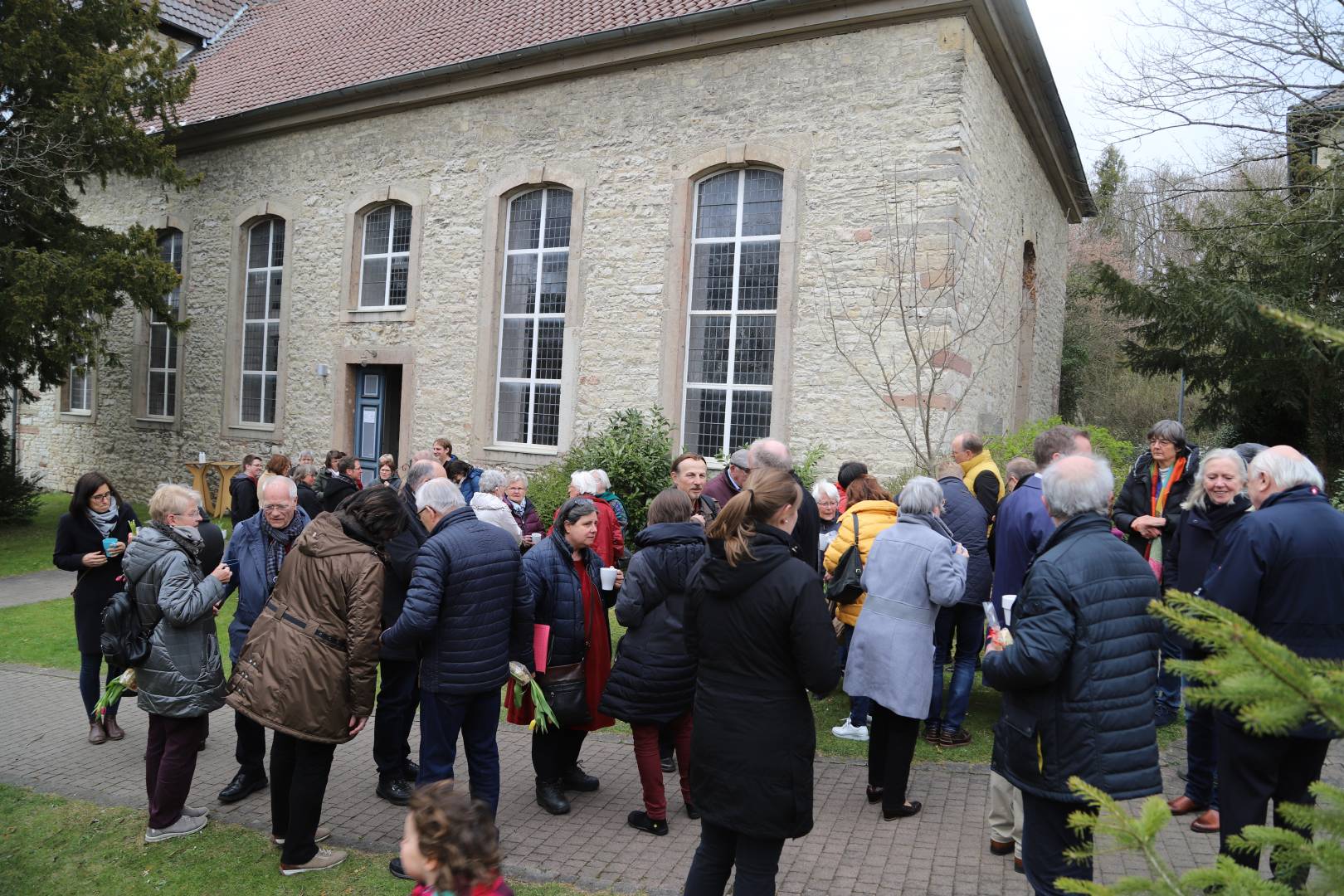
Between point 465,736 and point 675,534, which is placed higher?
point 675,534

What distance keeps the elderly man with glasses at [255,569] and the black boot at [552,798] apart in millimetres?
1599

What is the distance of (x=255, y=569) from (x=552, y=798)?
2074 mm

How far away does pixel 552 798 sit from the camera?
4906 mm

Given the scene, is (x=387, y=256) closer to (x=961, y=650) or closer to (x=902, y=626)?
(x=961, y=650)

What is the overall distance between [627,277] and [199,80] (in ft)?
43.2

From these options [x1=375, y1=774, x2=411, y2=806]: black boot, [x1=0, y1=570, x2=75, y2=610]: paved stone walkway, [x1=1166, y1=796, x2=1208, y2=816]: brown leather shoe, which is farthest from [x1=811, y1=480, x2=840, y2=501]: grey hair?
[x1=0, y1=570, x2=75, y2=610]: paved stone walkway

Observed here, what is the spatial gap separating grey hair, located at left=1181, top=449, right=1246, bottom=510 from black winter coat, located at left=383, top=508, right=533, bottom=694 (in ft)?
12.1

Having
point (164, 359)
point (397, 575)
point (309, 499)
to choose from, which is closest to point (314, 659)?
point (397, 575)

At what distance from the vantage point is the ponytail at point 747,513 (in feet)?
10.5

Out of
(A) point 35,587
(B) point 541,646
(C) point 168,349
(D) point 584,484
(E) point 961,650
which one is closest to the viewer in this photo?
(B) point 541,646

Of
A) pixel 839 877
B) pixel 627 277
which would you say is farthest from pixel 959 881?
pixel 627 277

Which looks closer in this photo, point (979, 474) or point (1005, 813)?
point (1005, 813)

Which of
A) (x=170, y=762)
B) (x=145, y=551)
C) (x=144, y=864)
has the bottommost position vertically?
(x=144, y=864)

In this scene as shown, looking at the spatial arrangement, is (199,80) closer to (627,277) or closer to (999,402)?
(627,277)
